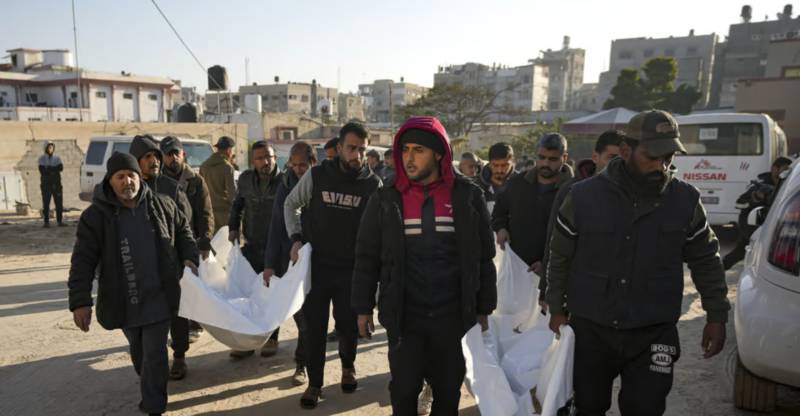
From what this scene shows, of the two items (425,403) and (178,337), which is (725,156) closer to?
(425,403)

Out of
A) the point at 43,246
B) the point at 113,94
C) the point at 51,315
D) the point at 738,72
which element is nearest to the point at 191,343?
the point at 51,315

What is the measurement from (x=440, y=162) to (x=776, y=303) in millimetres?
1767

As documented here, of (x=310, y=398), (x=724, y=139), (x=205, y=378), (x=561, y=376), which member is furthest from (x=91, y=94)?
(x=561, y=376)

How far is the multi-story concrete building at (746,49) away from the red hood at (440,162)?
179ft

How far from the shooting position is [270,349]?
471cm

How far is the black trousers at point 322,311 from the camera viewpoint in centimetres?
368

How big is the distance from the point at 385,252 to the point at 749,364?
6.43 feet

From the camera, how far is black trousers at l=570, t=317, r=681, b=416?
7.82 ft

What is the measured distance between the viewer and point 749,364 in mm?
2785

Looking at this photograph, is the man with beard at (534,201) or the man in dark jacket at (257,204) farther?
the man in dark jacket at (257,204)

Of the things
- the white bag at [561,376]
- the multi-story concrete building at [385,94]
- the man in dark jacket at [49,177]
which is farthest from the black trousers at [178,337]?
the multi-story concrete building at [385,94]

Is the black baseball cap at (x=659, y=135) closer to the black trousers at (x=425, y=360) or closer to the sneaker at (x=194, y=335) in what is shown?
the black trousers at (x=425, y=360)

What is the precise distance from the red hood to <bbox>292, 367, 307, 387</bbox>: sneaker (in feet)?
6.74

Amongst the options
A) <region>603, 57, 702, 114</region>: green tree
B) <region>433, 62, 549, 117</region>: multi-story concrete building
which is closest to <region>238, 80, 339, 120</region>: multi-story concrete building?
<region>433, 62, 549, 117</region>: multi-story concrete building
